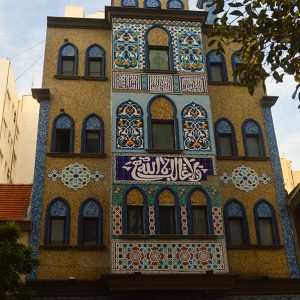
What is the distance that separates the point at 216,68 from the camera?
17656 mm

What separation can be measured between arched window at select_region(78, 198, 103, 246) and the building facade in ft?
0.10

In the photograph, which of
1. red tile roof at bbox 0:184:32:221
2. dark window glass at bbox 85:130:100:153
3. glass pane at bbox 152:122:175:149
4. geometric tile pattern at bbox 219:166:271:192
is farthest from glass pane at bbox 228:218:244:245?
red tile roof at bbox 0:184:32:221

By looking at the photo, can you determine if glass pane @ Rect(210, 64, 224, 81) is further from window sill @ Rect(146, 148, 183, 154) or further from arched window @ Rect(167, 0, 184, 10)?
window sill @ Rect(146, 148, 183, 154)

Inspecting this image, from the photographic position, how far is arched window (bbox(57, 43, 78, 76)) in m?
16.9

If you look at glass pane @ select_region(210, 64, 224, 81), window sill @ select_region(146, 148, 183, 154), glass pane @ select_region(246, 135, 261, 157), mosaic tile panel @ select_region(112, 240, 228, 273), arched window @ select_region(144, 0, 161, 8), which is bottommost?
mosaic tile panel @ select_region(112, 240, 228, 273)

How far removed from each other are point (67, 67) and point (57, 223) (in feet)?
18.1

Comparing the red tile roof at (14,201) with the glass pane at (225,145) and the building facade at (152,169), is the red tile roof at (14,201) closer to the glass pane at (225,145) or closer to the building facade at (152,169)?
the building facade at (152,169)

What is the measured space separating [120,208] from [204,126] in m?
3.73

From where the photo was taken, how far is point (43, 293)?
13.2 metres

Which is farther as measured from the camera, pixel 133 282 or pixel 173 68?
pixel 173 68

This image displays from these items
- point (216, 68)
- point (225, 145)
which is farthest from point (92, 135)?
point (216, 68)

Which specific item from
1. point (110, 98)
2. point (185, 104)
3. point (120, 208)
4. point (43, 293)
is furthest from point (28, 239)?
point (185, 104)

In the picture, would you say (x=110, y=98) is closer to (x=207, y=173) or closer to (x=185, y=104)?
(x=185, y=104)

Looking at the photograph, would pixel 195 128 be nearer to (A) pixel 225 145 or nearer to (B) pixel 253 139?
(A) pixel 225 145
